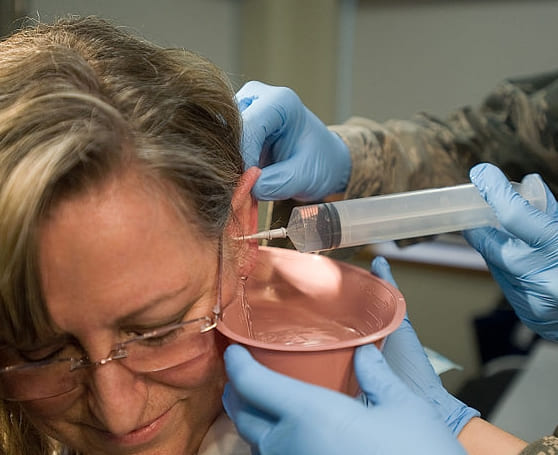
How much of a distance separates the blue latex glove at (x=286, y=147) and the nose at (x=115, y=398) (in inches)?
18.8

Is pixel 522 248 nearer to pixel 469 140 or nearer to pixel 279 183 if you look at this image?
pixel 279 183

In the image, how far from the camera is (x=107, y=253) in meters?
0.81

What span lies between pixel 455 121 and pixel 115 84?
52.1 inches

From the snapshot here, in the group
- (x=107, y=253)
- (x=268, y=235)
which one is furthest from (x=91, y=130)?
(x=268, y=235)

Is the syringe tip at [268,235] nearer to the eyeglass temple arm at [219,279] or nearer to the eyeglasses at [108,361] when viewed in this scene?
the eyeglass temple arm at [219,279]

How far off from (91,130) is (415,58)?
7.21ft

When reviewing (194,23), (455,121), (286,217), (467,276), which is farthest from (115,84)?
(467,276)

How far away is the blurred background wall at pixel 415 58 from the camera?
2.37m

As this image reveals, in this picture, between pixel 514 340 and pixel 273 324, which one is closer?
pixel 273 324

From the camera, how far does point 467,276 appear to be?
113 inches

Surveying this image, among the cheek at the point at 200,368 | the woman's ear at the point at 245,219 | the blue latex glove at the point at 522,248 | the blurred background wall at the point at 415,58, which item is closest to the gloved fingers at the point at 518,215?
the blue latex glove at the point at 522,248

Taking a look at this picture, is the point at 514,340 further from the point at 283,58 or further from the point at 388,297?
the point at 388,297

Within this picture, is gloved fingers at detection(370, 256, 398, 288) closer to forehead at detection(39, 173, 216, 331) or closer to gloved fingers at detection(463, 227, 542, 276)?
gloved fingers at detection(463, 227, 542, 276)

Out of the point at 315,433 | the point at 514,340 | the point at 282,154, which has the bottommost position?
the point at 514,340
